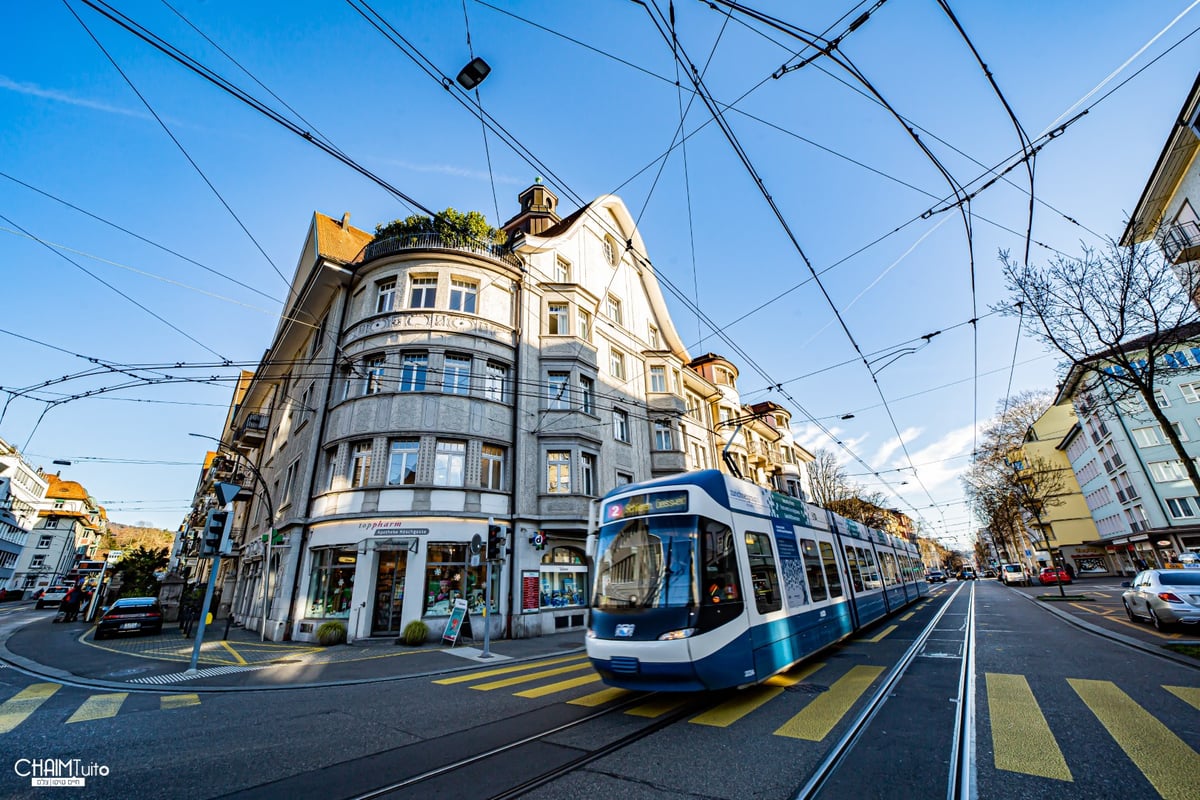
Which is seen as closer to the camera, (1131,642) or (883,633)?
(1131,642)

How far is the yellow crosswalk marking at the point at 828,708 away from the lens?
4.97 meters

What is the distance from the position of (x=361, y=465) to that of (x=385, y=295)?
7179 millimetres

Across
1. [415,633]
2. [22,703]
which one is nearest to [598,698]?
[22,703]

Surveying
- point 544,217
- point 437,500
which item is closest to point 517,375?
point 437,500

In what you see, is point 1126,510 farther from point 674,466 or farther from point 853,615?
point 853,615

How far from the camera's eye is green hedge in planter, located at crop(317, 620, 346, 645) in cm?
1407

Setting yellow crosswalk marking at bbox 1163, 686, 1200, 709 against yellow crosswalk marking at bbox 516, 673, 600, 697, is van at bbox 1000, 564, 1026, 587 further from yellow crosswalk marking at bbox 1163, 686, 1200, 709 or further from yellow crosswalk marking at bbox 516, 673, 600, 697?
yellow crosswalk marking at bbox 516, 673, 600, 697

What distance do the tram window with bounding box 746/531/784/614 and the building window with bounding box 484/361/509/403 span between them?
41.1 ft

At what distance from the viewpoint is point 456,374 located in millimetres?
17672

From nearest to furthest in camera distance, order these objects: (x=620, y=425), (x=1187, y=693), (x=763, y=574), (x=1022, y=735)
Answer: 1. (x=1022, y=735)
2. (x=1187, y=693)
3. (x=763, y=574)
4. (x=620, y=425)

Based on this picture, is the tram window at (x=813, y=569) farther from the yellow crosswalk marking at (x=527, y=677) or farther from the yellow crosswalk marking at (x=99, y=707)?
the yellow crosswalk marking at (x=99, y=707)

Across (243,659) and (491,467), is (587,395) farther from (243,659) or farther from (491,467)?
(243,659)

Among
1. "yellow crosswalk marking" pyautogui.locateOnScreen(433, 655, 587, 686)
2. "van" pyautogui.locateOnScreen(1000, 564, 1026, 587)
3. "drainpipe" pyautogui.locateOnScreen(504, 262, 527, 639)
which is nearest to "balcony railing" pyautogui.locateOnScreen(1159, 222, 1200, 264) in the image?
"yellow crosswalk marking" pyautogui.locateOnScreen(433, 655, 587, 686)

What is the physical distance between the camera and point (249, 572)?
876 inches
